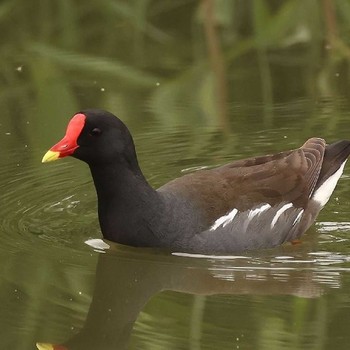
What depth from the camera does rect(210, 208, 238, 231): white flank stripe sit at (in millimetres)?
6646

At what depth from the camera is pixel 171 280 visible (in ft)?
20.6

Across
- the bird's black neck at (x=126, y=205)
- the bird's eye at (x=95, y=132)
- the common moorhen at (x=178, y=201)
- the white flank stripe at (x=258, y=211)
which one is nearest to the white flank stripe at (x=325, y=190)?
the common moorhen at (x=178, y=201)

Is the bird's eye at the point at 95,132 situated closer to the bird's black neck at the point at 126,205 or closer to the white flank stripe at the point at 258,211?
the bird's black neck at the point at 126,205

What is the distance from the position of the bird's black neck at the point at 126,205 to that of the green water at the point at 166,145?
Result: 10 centimetres

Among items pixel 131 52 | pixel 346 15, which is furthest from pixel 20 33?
pixel 346 15

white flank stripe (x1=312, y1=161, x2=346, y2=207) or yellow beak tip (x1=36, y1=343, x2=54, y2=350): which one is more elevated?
white flank stripe (x1=312, y1=161, x2=346, y2=207)

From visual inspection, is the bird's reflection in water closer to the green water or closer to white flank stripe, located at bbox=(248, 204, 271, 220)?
the green water

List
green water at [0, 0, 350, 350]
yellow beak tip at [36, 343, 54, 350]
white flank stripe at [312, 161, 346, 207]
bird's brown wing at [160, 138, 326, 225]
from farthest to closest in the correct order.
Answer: white flank stripe at [312, 161, 346, 207] → bird's brown wing at [160, 138, 326, 225] → green water at [0, 0, 350, 350] → yellow beak tip at [36, 343, 54, 350]

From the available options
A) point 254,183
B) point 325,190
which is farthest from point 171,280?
point 325,190

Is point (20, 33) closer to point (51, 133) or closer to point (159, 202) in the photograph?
point (51, 133)

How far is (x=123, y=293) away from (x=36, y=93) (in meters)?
2.99

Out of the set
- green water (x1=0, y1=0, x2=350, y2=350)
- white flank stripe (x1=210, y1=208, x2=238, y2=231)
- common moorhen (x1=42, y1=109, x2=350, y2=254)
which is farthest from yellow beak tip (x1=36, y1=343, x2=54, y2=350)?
white flank stripe (x1=210, y1=208, x2=238, y2=231)

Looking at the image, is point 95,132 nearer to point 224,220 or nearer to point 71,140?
point 71,140

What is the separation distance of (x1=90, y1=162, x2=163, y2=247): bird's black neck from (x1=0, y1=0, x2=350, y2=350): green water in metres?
0.10
